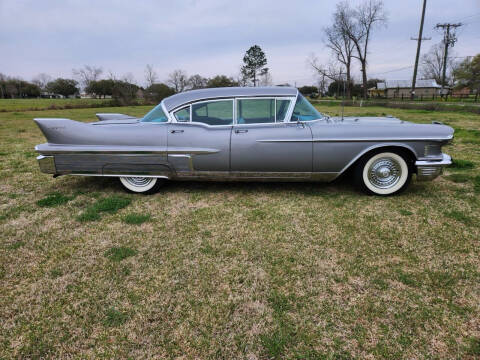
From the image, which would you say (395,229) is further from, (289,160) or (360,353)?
(360,353)

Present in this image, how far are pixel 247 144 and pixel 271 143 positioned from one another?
30cm

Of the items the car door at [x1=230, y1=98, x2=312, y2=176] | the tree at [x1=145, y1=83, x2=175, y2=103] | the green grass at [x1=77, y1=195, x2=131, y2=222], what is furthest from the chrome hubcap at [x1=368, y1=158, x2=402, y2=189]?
the tree at [x1=145, y1=83, x2=175, y2=103]

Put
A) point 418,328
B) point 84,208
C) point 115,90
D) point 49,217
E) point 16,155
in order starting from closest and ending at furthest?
point 418,328 < point 49,217 < point 84,208 < point 16,155 < point 115,90

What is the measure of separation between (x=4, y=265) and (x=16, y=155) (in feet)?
17.2

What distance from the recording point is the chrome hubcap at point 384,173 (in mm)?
3625

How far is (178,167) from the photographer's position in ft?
12.2

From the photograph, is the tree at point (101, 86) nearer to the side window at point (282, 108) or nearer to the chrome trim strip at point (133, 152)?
the chrome trim strip at point (133, 152)

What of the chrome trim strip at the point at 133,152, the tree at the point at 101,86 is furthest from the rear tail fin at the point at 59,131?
the tree at the point at 101,86

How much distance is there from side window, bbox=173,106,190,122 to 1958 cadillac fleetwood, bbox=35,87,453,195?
1 centimetres

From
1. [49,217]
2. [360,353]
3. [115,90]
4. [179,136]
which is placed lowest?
[360,353]

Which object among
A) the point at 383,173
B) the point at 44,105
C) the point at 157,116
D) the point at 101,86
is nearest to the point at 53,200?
the point at 157,116

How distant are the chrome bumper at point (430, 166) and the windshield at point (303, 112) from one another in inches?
53.5

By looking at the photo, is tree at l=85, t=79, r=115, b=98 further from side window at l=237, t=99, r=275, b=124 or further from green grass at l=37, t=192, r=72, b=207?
side window at l=237, t=99, r=275, b=124

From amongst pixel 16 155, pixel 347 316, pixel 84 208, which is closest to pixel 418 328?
pixel 347 316
